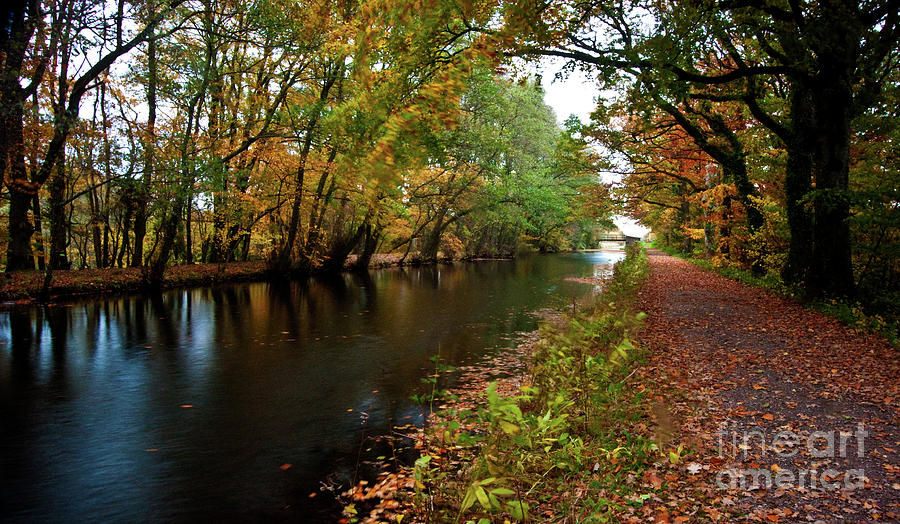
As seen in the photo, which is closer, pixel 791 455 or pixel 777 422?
pixel 791 455

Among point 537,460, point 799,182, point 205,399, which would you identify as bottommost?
point 205,399

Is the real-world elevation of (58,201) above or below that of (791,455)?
above

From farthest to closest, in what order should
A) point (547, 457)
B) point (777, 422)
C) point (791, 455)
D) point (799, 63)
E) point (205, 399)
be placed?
point (799, 63) → point (205, 399) → point (777, 422) → point (547, 457) → point (791, 455)

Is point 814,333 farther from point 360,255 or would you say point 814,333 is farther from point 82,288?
point 360,255

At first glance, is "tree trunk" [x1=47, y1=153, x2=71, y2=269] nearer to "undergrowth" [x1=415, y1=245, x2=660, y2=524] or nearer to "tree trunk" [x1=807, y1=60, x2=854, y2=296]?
"undergrowth" [x1=415, y1=245, x2=660, y2=524]

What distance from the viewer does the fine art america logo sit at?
3539mm

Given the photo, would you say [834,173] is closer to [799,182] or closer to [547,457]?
[799,182]

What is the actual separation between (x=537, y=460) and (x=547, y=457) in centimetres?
11

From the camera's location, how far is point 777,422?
15.0 feet

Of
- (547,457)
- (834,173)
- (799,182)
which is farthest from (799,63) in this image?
(547,457)

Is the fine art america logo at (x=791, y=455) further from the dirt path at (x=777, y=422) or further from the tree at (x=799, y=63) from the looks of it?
the tree at (x=799, y=63)

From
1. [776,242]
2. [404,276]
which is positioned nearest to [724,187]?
[776,242]

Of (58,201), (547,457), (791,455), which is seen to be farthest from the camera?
(58,201)

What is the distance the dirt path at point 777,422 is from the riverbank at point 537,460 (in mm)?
320
